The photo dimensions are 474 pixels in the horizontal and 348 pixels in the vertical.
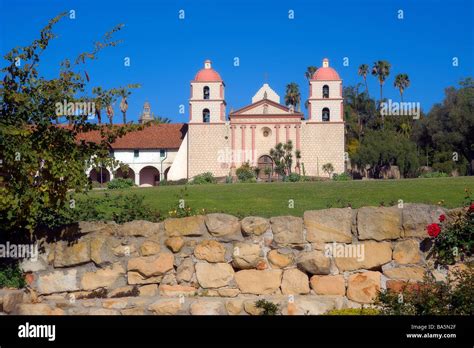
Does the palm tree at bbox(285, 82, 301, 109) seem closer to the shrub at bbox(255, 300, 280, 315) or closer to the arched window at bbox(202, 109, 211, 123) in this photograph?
the arched window at bbox(202, 109, 211, 123)

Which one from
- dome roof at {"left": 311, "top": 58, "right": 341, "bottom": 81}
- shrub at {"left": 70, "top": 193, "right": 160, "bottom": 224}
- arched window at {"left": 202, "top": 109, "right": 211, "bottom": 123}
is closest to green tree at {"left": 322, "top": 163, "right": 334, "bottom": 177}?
dome roof at {"left": 311, "top": 58, "right": 341, "bottom": 81}

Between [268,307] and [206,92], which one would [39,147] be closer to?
[268,307]

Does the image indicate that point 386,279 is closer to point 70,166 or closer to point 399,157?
point 70,166

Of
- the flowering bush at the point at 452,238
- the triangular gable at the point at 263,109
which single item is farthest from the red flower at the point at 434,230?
the triangular gable at the point at 263,109

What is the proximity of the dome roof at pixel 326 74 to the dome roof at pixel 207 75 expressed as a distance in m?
A: 9.55

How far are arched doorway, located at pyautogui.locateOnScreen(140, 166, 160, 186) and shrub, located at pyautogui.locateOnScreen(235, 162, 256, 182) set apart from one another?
983 centimetres

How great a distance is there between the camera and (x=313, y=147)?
5981cm

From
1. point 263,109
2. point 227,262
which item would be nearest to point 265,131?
point 263,109

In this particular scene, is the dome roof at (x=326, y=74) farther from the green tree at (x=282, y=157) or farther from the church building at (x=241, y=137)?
the green tree at (x=282, y=157)

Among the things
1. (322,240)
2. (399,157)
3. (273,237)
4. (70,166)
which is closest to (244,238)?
(273,237)

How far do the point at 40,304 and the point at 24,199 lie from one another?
1.47 m

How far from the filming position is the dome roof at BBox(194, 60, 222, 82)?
61188mm

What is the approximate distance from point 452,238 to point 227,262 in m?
3.16
